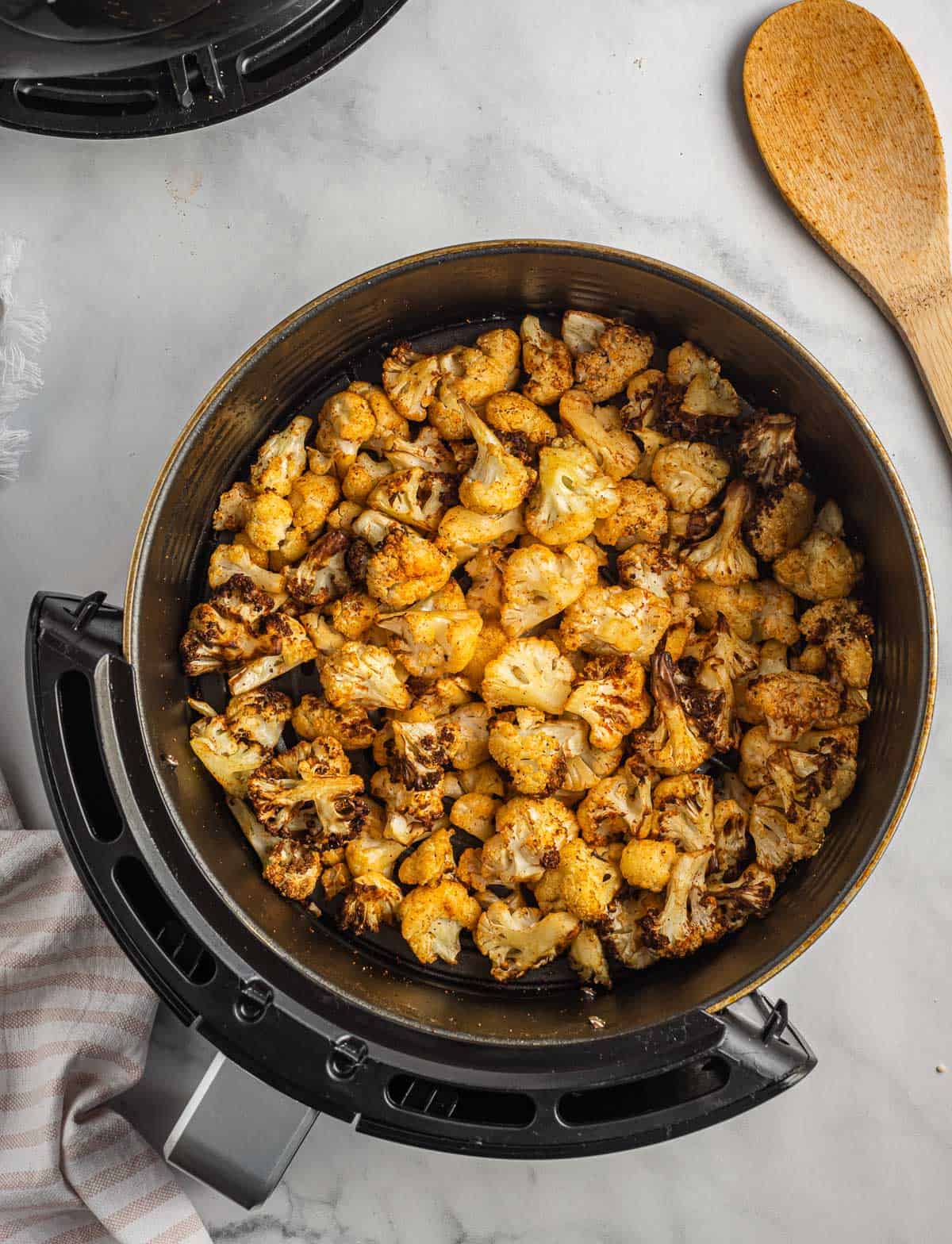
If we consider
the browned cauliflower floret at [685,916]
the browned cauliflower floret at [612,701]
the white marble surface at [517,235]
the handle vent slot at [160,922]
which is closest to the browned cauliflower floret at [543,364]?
the white marble surface at [517,235]

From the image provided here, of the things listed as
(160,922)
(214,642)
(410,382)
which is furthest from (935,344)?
(160,922)

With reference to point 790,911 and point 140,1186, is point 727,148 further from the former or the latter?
point 140,1186

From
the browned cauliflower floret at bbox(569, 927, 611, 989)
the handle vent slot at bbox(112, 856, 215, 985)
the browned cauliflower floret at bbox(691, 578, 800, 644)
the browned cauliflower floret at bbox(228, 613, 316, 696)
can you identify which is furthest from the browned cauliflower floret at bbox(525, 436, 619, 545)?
the handle vent slot at bbox(112, 856, 215, 985)

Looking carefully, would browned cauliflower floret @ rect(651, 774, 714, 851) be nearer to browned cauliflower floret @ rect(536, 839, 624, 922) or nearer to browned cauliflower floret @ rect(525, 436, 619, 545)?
browned cauliflower floret @ rect(536, 839, 624, 922)

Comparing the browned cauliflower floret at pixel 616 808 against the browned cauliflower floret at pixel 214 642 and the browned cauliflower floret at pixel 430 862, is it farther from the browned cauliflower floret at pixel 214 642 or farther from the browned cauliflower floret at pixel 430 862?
the browned cauliflower floret at pixel 214 642

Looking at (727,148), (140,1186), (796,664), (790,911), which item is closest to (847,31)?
(727,148)
